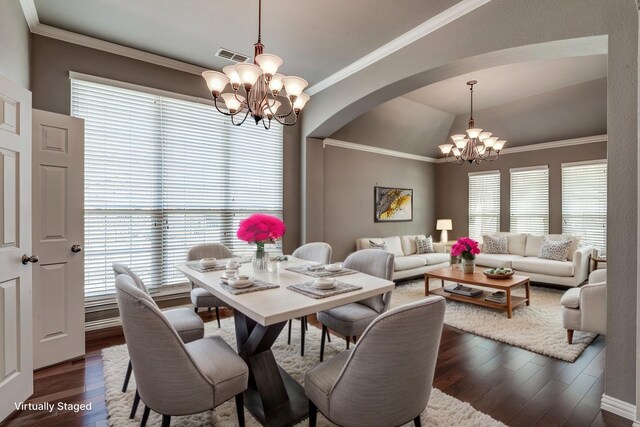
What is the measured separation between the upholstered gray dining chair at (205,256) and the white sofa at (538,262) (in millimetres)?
4770

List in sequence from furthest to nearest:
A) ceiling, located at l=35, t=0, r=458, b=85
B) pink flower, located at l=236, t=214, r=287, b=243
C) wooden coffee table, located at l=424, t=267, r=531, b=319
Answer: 1. wooden coffee table, located at l=424, t=267, r=531, b=319
2. ceiling, located at l=35, t=0, r=458, b=85
3. pink flower, located at l=236, t=214, r=287, b=243

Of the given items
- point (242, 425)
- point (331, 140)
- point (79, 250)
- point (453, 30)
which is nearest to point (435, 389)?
point (242, 425)

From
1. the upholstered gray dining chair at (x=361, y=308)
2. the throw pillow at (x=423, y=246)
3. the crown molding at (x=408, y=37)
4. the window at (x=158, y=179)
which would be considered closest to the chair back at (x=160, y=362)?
the upholstered gray dining chair at (x=361, y=308)

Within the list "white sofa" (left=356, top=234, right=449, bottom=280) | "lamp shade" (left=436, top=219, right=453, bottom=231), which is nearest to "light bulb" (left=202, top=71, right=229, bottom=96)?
"white sofa" (left=356, top=234, right=449, bottom=280)

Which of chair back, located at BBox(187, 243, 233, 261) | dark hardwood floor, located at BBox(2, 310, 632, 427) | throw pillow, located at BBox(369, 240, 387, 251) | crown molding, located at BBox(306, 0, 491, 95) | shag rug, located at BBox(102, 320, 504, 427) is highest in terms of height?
crown molding, located at BBox(306, 0, 491, 95)

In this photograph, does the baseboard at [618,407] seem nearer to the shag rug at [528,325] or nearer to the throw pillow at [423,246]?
the shag rug at [528,325]

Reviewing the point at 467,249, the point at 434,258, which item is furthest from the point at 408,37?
the point at 434,258

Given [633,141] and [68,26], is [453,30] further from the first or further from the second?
[68,26]

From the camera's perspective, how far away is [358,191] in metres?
6.02

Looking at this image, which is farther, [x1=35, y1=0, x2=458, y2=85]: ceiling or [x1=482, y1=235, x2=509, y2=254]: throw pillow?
[x1=482, y1=235, x2=509, y2=254]: throw pillow

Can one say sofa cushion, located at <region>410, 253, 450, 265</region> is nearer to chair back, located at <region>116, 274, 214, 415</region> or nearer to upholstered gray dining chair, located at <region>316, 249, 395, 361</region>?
upholstered gray dining chair, located at <region>316, 249, 395, 361</region>

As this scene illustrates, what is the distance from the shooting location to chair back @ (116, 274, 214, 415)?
135 cm

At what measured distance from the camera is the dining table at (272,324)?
160 cm

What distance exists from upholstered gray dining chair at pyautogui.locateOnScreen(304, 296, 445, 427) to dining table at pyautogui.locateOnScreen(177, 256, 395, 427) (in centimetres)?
40
